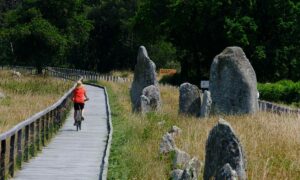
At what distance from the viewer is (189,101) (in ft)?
82.7

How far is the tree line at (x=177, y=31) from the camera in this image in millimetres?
51656

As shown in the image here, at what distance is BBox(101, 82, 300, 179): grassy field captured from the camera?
12.1m

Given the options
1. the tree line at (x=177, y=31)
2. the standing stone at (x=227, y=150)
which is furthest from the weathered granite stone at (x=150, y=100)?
the tree line at (x=177, y=31)

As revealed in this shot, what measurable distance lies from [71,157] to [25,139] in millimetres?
1283

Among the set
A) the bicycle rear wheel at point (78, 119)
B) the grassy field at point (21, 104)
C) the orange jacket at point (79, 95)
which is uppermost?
the orange jacket at point (79, 95)

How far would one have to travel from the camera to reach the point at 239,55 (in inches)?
1013

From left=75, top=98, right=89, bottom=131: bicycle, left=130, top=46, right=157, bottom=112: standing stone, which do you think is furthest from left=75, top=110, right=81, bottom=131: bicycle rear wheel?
left=130, top=46, right=157, bottom=112: standing stone

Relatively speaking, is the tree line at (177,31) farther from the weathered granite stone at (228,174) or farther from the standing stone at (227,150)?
Result: the weathered granite stone at (228,174)

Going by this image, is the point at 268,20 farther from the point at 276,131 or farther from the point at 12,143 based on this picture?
the point at 12,143

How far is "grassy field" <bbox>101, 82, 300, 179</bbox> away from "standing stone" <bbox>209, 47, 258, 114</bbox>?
288 centimetres

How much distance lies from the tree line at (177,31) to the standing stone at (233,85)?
2389 centimetres

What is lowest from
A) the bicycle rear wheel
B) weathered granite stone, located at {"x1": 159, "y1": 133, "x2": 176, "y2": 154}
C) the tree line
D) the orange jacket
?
the bicycle rear wheel

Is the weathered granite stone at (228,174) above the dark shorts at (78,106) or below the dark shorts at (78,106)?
above

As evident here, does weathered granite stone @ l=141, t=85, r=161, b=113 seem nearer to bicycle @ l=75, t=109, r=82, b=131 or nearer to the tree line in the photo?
bicycle @ l=75, t=109, r=82, b=131
